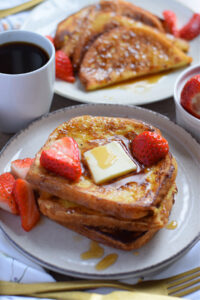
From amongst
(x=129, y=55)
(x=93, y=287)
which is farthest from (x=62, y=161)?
(x=129, y=55)

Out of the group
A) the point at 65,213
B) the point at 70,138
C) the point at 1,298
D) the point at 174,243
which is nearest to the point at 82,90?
the point at 70,138

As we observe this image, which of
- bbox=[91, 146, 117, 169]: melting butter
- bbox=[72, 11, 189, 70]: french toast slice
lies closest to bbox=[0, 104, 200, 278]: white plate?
bbox=[91, 146, 117, 169]: melting butter

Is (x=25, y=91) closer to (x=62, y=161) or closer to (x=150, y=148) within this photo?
(x=62, y=161)

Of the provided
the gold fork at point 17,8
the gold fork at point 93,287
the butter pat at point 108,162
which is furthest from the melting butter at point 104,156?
the gold fork at point 17,8

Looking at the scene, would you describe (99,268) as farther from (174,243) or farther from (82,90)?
(82,90)

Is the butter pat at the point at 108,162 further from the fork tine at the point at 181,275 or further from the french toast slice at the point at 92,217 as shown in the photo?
the fork tine at the point at 181,275

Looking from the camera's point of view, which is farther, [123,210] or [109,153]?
[109,153]
